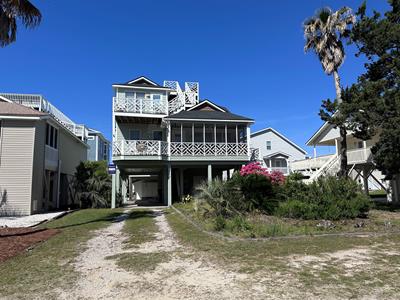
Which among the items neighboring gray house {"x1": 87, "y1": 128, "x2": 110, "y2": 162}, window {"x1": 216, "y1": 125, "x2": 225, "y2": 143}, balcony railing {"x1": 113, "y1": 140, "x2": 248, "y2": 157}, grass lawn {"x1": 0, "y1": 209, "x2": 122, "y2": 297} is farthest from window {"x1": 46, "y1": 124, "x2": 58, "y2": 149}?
neighboring gray house {"x1": 87, "y1": 128, "x2": 110, "y2": 162}

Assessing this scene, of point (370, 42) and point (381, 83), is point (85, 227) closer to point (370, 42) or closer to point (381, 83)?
point (381, 83)

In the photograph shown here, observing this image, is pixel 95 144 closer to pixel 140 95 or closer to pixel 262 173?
pixel 140 95

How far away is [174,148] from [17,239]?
12982mm

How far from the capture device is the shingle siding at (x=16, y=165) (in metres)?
16.4

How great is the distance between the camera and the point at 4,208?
53.4 feet

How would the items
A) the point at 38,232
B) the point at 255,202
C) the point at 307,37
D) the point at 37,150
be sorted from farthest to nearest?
1. the point at 307,37
2. the point at 37,150
3. the point at 255,202
4. the point at 38,232

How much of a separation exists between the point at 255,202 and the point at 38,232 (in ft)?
27.5

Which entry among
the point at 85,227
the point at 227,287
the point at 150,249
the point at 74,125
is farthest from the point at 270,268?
the point at 74,125

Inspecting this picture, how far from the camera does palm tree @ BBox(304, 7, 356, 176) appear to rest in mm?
19547

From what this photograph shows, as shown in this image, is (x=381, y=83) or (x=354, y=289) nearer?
(x=354, y=289)

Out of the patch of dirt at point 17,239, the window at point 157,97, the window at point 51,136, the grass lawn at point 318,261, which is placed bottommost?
the grass lawn at point 318,261

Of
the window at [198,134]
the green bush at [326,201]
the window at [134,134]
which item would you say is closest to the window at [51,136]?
the window at [134,134]

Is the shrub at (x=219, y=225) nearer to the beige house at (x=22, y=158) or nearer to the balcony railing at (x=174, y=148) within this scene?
the balcony railing at (x=174, y=148)

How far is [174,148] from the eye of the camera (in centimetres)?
2123
